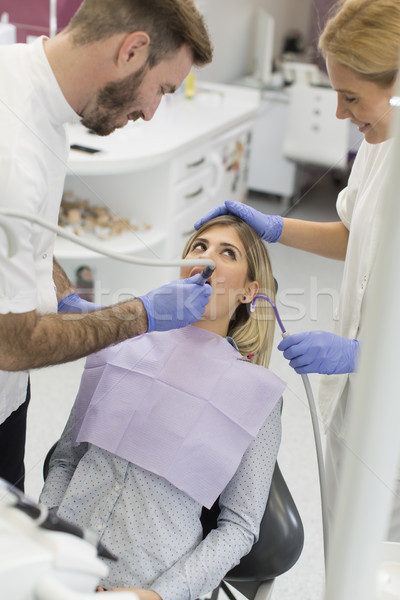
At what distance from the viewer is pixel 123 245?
222cm

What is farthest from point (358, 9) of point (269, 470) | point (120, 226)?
point (120, 226)

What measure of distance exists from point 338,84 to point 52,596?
38.5 inches

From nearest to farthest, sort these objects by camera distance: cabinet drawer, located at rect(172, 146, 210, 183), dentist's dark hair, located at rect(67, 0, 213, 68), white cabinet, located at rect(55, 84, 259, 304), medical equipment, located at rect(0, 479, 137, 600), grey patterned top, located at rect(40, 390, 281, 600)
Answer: medical equipment, located at rect(0, 479, 137, 600)
dentist's dark hair, located at rect(67, 0, 213, 68)
grey patterned top, located at rect(40, 390, 281, 600)
white cabinet, located at rect(55, 84, 259, 304)
cabinet drawer, located at rect(172, 146, 210, 183)

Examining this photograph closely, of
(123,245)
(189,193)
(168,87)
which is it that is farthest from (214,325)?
(189,193)

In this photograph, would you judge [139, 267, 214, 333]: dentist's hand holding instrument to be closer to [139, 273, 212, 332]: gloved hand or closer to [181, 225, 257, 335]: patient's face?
[139, 273, 212, 332]: gloved hand

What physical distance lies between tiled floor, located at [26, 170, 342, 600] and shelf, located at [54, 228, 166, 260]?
410mm

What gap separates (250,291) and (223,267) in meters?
0.09

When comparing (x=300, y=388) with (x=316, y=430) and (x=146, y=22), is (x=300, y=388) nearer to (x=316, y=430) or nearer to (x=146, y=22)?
(x=316, y=430)

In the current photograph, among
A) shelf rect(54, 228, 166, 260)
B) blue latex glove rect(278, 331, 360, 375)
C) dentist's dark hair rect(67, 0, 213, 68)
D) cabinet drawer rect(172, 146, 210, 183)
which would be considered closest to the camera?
dentist's dark hair rect(67, 0, 213, 68)

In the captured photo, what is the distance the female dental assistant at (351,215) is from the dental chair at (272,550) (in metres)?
0.18

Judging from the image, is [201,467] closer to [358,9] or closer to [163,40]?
[163,40]

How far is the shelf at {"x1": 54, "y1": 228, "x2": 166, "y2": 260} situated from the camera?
2.04m

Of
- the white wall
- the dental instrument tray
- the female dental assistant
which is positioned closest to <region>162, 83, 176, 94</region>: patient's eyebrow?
the female dental assistant

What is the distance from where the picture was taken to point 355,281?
1.31 meters
